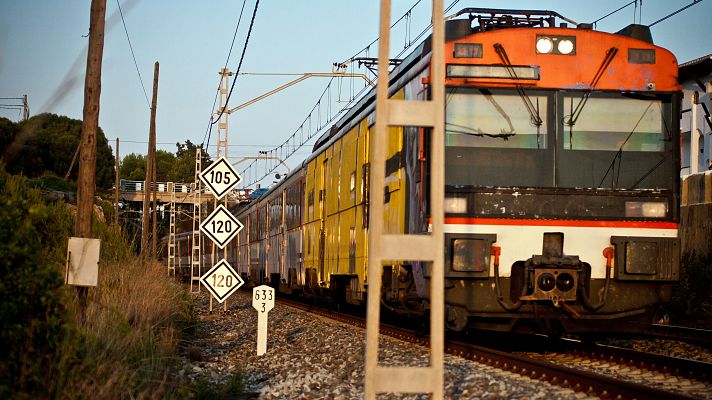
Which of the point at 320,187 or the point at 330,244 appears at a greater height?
the point at 320,187

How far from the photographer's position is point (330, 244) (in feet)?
52.4

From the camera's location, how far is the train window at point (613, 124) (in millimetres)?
9914

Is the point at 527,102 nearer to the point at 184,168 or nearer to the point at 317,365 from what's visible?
the point at 317,365

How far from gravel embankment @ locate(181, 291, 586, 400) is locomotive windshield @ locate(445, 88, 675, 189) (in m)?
2.08

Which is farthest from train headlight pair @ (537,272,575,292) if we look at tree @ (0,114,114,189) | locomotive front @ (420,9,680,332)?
tree @ (0,114,114,189)

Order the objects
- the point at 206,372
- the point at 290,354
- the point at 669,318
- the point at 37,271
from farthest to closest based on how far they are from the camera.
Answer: the point at 669,318 → the point at 290,354 → the point at 206,372 → the point at 37,271

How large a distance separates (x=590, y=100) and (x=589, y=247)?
1.57 metres

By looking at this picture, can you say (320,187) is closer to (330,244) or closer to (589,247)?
(330,244)

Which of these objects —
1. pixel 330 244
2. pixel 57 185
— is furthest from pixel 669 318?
pixel 57 185

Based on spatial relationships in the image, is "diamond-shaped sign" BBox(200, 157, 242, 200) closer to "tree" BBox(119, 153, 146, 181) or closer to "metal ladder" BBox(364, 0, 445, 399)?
"metal ladder" BBox(364, 0, 445, 399)

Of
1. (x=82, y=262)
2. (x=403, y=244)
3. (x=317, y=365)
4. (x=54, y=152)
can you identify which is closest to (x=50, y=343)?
(x=403, y=244)

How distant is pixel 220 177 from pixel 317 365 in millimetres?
5867

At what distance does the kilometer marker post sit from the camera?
1166 centimetres

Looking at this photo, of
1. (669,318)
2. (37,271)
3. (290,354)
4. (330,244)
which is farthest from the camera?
(669,318)
